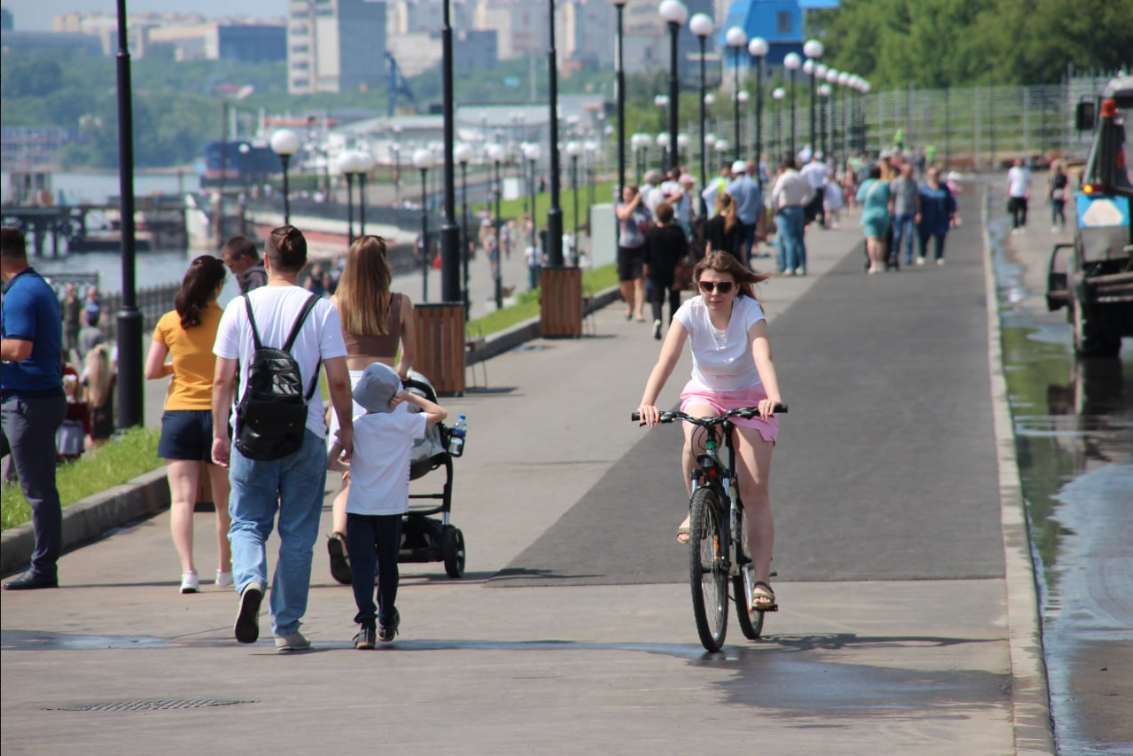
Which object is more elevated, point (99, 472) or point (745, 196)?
point (745, 196)

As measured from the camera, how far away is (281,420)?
22.5ft

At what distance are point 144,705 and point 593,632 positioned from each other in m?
1.99

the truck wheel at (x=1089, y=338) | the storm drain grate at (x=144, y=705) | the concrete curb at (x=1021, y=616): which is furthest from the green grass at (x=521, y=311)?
the storm drain grate at (x=144, y=705)

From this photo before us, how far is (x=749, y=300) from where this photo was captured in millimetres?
7273

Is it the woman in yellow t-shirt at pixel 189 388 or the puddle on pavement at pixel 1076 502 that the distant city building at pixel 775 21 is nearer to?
the puddle on pavement at pixel 1076 502

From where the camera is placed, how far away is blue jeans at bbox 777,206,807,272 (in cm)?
2848

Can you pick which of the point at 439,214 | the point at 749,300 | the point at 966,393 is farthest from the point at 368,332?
the point at 439,214

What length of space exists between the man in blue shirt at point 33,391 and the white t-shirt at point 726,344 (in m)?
3.25

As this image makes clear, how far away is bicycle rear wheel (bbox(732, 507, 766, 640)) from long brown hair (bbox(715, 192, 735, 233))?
48.6 ft

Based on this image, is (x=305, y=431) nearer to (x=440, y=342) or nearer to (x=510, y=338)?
(x=440, y=342)

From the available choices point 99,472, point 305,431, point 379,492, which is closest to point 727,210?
point 99,472

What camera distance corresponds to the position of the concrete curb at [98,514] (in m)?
9.48

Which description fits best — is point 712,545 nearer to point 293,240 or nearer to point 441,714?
point 441,714

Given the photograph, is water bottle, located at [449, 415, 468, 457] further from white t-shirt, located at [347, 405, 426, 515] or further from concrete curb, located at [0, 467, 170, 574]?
concrete curb, located at [0, 467, 170, 574]
